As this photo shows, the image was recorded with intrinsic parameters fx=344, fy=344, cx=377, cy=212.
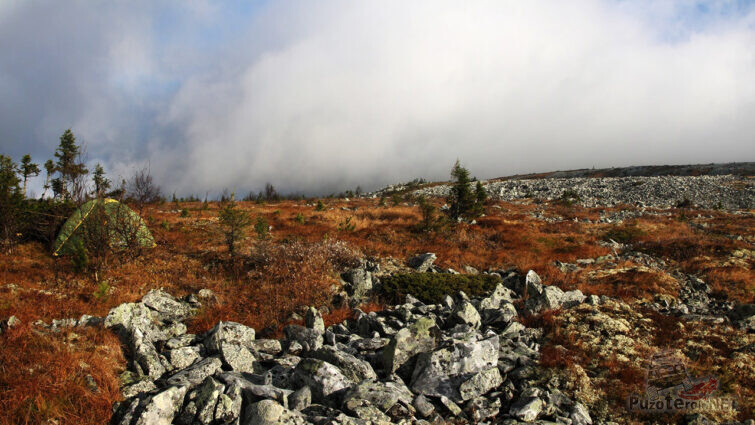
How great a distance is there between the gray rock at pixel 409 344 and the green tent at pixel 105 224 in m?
11.5

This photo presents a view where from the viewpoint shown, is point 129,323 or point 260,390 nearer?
point 260,390

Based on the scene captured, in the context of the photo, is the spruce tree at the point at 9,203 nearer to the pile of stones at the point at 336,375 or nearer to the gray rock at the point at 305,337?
the pile of stones at the point at 336,375

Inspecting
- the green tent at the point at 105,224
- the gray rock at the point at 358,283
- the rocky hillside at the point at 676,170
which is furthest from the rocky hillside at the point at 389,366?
the rocky hillside at the point at 676,170

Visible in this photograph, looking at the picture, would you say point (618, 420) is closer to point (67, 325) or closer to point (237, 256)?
point (67, 325)

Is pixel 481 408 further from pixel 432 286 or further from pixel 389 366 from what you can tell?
pixel 432 286

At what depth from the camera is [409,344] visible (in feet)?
20.8

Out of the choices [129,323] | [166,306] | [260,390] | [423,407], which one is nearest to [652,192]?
[423,407]

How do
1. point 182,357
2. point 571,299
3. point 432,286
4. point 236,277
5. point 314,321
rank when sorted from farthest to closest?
point 236,277 → point 432,286 → point 571,299 → point 314,321 → point 182,357

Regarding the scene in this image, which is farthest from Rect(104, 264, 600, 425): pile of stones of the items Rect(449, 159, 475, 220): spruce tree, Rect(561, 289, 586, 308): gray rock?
Rect(449, 159, 475, 220): spruce tree

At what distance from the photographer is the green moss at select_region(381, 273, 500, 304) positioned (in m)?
10.8

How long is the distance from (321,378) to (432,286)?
21.2ft

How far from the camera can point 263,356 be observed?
6648 mm

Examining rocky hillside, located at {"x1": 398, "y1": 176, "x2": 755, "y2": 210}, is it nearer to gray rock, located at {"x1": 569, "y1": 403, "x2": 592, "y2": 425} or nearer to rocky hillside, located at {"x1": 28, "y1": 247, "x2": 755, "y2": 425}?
rocky hillside, located at {"x1": 28, "y1": 247, "x2": 755, "y2": 425}

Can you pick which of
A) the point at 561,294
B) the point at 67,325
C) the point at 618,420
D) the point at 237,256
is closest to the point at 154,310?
the point at 67,325
